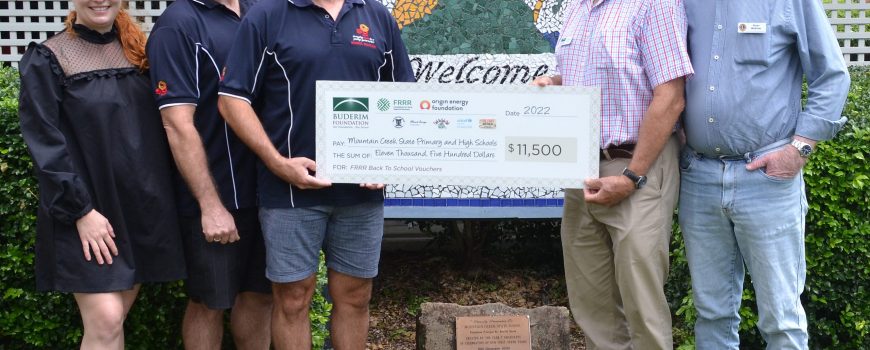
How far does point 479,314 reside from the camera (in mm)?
5355

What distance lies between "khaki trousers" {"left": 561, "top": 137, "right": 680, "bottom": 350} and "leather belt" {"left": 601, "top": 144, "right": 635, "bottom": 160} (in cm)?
3

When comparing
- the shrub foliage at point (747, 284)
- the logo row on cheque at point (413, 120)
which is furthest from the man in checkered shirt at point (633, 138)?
the shrub foliage at point (747, 284)

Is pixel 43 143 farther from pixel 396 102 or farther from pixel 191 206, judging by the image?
pixel 396 102

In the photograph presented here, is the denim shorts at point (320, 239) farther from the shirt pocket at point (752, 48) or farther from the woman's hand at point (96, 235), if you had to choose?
the shirt pocket at point (752, 48)

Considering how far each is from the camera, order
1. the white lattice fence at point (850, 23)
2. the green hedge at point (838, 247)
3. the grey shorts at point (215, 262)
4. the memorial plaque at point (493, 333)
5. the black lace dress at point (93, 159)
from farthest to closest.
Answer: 1. the white lattice fence at point (850, 23)
2. the memorial plaque at point (493, 333)
3. the green hedge at point (838, 247)
4. the grey shorts at point (215, 262)
5. the black lace dress at point (93, 159)

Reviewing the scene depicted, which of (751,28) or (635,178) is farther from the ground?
(751,28)

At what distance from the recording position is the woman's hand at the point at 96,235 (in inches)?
147

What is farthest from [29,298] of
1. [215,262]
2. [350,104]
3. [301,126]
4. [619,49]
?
[619,49]

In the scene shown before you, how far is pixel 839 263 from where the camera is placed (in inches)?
188

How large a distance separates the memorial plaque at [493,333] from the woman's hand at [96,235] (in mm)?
2124

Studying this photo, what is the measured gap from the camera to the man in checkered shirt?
12.7 feet

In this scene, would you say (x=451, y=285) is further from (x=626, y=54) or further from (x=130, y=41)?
(x=130, y=41)

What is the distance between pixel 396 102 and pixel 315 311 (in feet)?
4.68

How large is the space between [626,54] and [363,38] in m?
1.09
